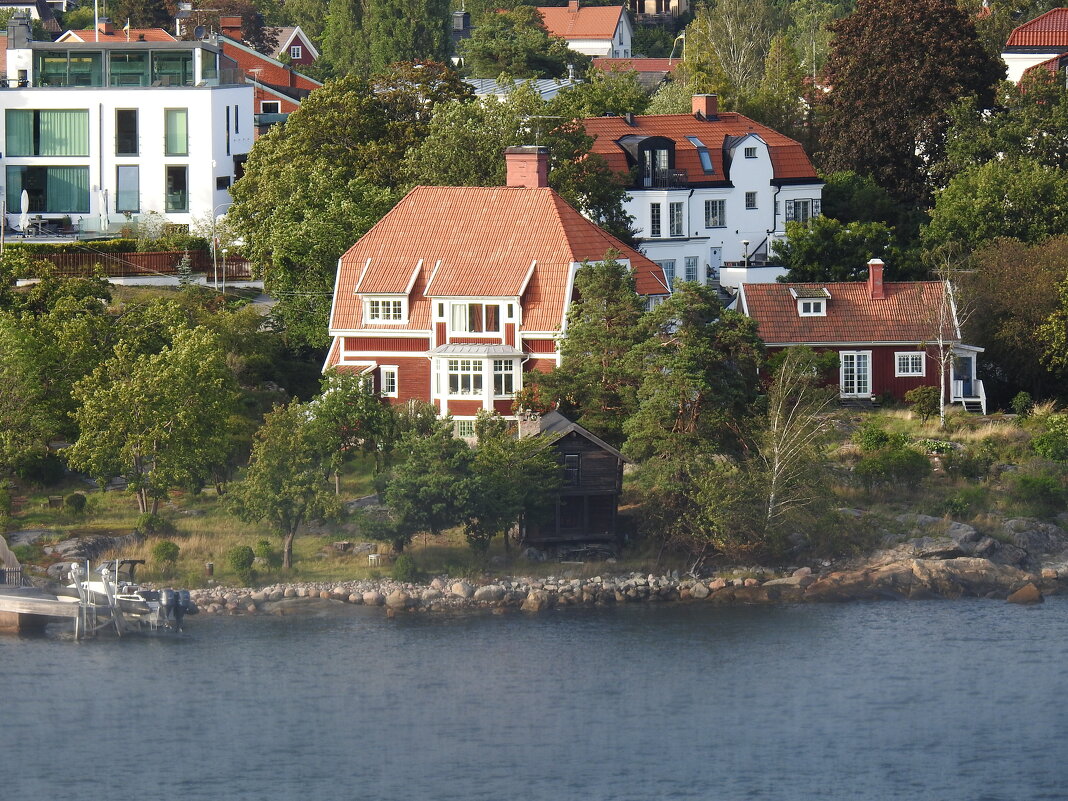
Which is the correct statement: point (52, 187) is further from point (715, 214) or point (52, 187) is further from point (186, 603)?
point (186, 603)

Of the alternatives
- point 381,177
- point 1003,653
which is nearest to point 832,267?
point 381,177

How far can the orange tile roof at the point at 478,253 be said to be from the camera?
6756 centimetres

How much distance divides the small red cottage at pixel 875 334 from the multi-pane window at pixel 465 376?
968 centimetres

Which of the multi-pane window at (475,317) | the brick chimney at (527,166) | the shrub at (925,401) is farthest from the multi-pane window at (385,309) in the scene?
the shrub at (925,401)

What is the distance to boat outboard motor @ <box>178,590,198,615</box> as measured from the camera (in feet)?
187

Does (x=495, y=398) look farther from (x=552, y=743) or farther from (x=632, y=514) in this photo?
(x=552, y=743)

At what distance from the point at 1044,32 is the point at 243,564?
57.3m

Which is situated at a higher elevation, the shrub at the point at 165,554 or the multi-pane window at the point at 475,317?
the multi-pane window at the point at 475,317

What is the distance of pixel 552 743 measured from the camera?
5122 centimetres

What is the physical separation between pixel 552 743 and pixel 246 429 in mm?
16966

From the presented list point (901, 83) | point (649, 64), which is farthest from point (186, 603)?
point (649, 64)

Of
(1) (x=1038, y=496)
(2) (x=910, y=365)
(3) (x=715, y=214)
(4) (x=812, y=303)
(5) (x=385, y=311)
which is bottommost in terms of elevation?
(1) (x=1038, y=496)

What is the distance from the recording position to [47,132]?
8594cm

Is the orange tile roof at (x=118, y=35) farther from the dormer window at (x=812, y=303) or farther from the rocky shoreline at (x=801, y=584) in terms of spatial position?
the rocky shoreline at (x=801, y=584)
